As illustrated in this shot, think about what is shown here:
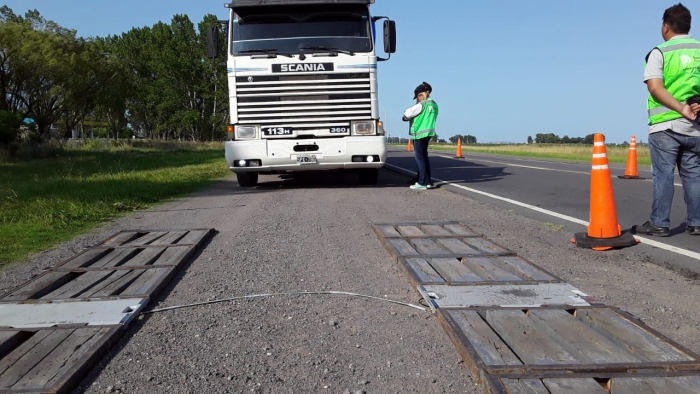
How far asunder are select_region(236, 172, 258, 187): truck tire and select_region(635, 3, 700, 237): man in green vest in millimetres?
7745

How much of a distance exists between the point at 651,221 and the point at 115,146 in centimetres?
4040

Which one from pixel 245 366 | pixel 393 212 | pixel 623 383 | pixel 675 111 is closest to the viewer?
pixel 623 383

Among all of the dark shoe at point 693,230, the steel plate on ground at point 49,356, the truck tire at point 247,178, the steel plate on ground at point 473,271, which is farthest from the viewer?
the truck tire at point 247,178

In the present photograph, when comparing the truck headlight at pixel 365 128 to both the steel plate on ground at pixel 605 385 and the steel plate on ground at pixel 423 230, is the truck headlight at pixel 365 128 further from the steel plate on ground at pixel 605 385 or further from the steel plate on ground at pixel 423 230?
the steel plate on ground at pixel 605 385

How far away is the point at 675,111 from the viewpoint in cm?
554

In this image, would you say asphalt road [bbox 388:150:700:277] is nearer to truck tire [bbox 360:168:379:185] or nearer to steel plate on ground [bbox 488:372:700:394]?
truck tire [bbox 360:168:379:185]

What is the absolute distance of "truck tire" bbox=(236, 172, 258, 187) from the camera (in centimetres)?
1164

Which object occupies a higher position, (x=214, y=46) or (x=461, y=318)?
(x=214, y=46)

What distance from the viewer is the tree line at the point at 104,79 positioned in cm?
3241

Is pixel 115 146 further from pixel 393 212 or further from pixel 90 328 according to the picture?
pixel 90 328

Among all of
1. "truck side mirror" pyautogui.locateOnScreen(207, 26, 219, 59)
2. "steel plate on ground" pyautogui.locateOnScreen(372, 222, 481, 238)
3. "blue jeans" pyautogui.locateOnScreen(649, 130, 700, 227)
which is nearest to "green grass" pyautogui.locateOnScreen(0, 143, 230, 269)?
"truck side mirror" pyautogui.locateOnScreen(207, 26, 219, 59)

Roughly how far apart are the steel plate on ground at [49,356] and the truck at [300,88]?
7.23m

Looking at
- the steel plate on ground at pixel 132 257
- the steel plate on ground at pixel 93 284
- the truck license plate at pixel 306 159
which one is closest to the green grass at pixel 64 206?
the steel plate on ground at pixel 132 257

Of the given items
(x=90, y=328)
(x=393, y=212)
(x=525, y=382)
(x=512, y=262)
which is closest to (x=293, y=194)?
(x=393, y=212)
